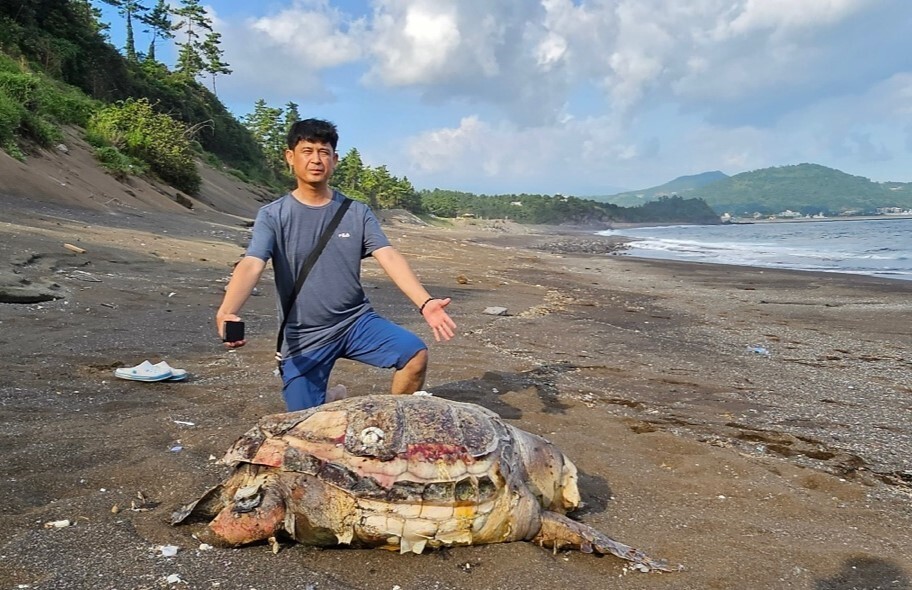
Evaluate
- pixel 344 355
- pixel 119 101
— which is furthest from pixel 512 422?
pixel 119 101

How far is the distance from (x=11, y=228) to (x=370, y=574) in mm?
9520

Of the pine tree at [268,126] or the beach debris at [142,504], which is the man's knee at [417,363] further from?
the pine tree at [268,126]

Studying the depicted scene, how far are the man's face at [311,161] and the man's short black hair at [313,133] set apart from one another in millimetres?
28

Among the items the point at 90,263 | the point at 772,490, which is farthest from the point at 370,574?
the point at 90,263

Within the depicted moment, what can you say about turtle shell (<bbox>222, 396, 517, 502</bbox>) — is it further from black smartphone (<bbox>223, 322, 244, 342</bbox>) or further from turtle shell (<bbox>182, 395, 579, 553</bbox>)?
black smartphone (<bbox>223, 322, 244, 342</bbox>)

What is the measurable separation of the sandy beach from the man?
788 mm

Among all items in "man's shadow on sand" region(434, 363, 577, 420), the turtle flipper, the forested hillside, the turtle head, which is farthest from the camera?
the forested hillside

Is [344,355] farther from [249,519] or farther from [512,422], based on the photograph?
[512,422]

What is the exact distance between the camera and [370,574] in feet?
9.22

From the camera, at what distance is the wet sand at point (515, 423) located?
2.89 metres

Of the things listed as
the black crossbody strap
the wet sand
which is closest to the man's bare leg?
the black crossbody strap

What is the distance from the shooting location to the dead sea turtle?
9.58ft

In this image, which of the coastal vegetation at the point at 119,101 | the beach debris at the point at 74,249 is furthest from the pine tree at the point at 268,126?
the beach debris at the point at 74,249

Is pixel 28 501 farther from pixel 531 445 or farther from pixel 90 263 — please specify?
pixel 90 263
